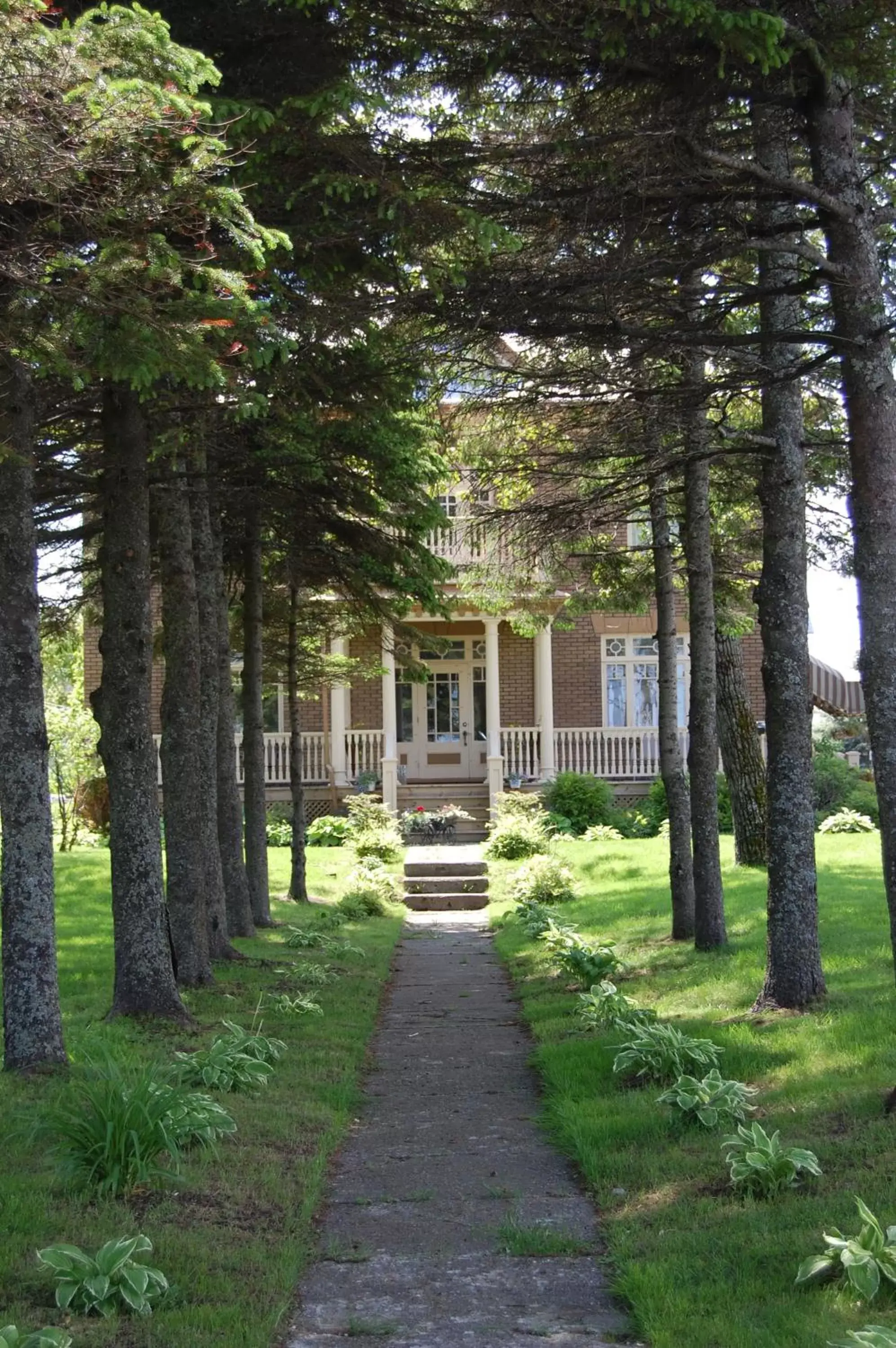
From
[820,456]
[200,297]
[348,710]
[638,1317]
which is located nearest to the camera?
[638,1317]

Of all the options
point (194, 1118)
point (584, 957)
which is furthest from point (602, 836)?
point (194, 1118)

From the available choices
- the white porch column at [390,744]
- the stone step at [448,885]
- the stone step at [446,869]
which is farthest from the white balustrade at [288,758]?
the stone step at [448,885]

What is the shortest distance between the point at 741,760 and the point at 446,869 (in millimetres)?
5433

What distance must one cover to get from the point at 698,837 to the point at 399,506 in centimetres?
429

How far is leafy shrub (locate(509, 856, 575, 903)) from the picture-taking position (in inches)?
650

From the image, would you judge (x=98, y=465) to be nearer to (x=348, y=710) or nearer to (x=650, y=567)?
(x=650, y=567)

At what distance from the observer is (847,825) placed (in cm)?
2198

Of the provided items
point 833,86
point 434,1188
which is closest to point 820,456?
point 833,86

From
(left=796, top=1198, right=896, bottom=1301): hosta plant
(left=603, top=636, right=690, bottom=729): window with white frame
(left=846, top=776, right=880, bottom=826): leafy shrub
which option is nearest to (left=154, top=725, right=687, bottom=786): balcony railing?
(left=603, top=636, right=690, bottom=729): window with white frame

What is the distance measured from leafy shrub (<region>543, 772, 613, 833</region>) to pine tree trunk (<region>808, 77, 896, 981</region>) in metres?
17.8

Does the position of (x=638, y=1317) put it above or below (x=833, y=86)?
below

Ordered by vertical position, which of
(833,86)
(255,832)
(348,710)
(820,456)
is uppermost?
(833,86)

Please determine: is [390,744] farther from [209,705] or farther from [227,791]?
[209,705]

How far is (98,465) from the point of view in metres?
9.42
